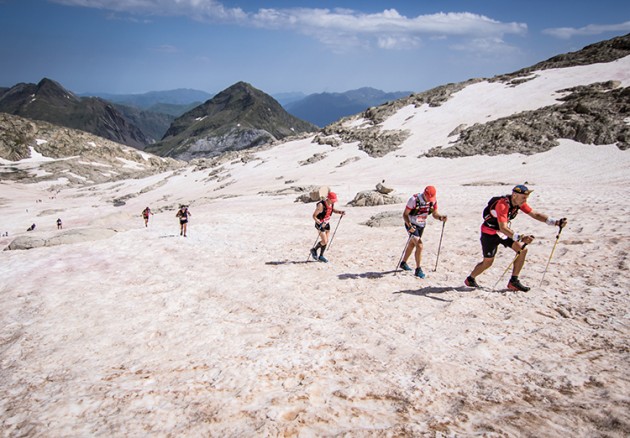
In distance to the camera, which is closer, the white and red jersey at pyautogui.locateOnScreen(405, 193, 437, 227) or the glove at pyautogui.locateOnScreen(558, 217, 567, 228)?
the glove at pyautogui.locateOnScreen(558, 217, 567, 228)

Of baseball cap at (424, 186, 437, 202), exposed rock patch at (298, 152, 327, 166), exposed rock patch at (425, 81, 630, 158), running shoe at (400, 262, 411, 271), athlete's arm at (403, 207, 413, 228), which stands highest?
exposed rock patch at (425, 81, 630, 158)

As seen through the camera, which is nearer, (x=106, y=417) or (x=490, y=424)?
(x=490, y=424)

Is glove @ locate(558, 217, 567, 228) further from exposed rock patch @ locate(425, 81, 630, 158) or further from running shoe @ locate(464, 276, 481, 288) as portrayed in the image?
exposed rock patch @ locate(425, 81, 630, 158)

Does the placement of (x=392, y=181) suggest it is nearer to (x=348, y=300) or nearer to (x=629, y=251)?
(x=629, y=251)

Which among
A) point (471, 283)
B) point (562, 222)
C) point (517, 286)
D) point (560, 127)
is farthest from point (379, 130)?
point (562, 222)

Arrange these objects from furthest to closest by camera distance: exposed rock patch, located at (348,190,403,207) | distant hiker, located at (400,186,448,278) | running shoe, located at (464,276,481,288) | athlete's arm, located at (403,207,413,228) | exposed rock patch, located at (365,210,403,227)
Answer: exposed rock patch, located at (348,190,403,207)
exposed rock patch, located at (365,210,403,227)
athlete's arm, located at (403,207,413,228)
distant hiker, located at (400,186,448,278)
running shoe, located at (464,276,481,288)

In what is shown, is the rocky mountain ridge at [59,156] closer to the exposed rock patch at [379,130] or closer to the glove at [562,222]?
the exposed rock patch at [379,130]

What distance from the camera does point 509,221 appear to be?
9.10 meters

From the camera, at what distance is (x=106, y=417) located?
17.7ft

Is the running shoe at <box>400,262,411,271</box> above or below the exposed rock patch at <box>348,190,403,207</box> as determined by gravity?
below

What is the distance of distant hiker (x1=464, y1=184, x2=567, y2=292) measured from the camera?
28.4ft

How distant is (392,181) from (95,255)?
3710cm

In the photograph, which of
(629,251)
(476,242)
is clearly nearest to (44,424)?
(476,242)

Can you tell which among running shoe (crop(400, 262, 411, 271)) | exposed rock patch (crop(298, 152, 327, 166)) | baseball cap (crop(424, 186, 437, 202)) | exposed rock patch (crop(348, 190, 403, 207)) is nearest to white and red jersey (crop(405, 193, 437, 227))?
baseball cap (crop(424, 186, 437, 202))
